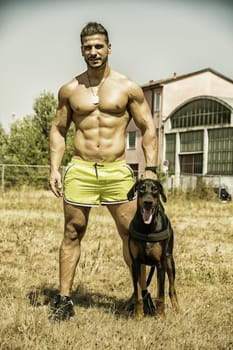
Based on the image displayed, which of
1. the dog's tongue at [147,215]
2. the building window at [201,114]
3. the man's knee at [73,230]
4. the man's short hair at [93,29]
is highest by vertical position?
the building window at [201,114]

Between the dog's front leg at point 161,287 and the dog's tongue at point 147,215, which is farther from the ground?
the dog's tongue at point 147,215

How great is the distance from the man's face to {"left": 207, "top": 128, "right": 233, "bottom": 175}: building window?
104 ft

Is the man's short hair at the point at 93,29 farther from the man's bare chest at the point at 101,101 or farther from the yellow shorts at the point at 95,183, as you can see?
the yellow shorts at the point at 95,183

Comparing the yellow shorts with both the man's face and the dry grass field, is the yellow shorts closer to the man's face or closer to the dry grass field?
the man's face

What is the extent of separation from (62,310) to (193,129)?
1401 inches

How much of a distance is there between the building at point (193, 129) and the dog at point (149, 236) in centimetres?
2670

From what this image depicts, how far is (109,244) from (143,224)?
479cm

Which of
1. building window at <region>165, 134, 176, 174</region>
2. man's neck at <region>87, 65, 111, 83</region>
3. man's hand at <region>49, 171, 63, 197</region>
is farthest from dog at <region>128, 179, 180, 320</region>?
building window at <region>165, 134, 176, 174</region>

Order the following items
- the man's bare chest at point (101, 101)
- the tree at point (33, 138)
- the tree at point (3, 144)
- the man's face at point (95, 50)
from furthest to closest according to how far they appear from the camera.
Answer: the tree at point (3, 144) < the tree at point (33, 138) < the man's bare chest at point (101, 101) < the man's face at point (95, 50)

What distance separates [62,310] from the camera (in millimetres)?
4746

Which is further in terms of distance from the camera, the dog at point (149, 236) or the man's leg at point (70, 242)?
the man's leg at point (70, 242)

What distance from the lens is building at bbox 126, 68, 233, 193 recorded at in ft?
118

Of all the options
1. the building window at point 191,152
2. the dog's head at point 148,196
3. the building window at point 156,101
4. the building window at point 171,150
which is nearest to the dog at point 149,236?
the dog's head at point 148,196

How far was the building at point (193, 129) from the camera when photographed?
35.9 metres
